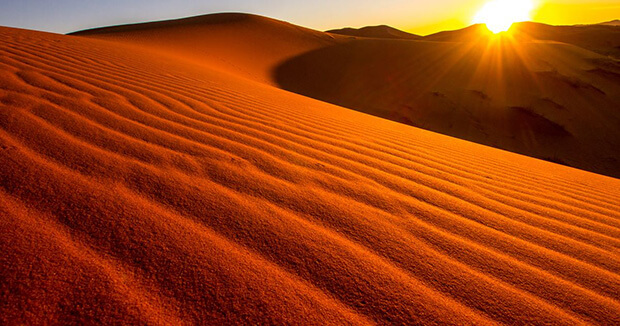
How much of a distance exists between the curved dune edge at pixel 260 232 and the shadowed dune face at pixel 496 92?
8286mm

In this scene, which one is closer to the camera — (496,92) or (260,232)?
(260,232)

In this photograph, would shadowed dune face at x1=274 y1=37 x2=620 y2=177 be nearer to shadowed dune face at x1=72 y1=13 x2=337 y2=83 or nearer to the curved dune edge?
shadowed dune face at x1=72 y1=13 x2=337 y2=83

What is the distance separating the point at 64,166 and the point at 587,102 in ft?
46.5

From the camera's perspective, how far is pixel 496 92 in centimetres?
1068

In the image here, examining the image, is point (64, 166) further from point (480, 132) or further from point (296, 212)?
point (480, 132)

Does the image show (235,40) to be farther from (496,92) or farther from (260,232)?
(260,232)

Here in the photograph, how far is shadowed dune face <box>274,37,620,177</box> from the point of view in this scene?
9.48m

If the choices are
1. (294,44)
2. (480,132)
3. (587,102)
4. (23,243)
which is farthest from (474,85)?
(23,243)

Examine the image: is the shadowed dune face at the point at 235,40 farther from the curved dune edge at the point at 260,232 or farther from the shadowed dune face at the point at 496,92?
the curved dune edge at the point at 260,232

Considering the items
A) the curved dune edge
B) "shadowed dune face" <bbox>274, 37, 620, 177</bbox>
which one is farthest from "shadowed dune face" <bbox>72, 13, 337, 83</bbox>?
the curved dune edge

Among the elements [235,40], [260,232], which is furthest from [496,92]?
[235,40]

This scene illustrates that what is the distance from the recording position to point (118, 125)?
1951 millimetres

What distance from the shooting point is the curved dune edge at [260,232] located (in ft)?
2.74

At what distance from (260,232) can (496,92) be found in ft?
39.0
